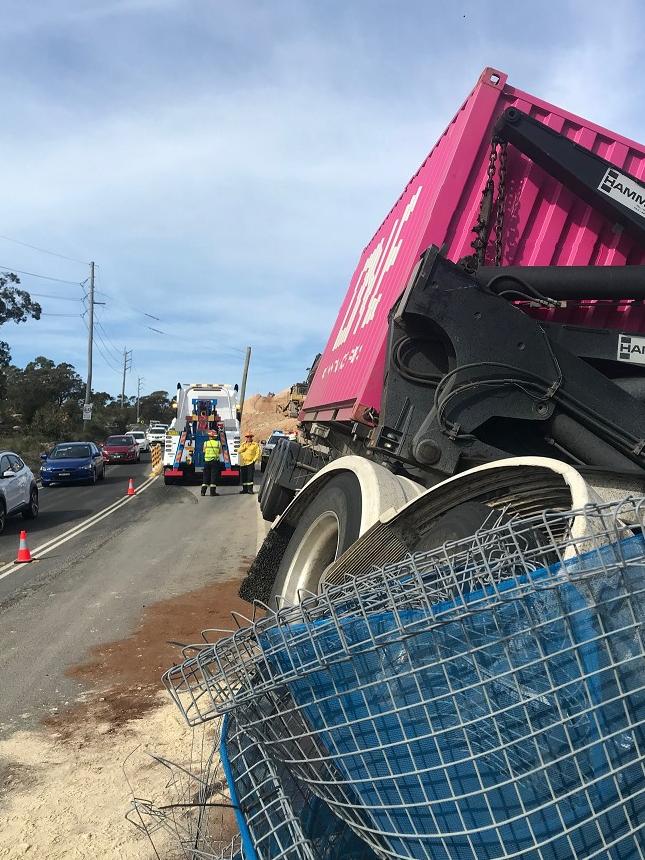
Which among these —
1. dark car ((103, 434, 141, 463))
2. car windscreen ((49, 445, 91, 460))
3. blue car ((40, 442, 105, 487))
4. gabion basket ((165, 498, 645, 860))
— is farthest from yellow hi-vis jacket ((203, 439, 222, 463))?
gabion basket ((165, 498, 645, 860))

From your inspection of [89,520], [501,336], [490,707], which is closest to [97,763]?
[490,707]

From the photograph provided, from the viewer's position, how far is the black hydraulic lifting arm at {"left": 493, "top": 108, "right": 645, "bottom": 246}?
17.4 feet

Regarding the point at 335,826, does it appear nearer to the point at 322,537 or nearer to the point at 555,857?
the point at 555,857

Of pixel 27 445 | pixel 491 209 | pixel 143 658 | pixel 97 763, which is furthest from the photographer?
pixel 27 445

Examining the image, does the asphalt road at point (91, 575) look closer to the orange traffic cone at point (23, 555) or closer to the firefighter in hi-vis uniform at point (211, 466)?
the orange traffic cone at point (23, 555)

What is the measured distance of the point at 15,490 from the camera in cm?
1479

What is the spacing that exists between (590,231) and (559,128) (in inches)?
32.3

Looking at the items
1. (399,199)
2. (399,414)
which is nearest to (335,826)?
(399,414)

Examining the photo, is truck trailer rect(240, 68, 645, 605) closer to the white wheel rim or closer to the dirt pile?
the white wheel rim

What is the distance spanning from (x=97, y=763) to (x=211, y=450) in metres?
16.8

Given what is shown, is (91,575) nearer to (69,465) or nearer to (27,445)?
(69,465)

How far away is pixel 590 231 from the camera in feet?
18.2

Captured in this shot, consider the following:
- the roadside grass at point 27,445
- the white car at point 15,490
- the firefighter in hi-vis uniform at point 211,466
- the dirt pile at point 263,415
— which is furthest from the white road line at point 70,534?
the dirt pile at point 263,415

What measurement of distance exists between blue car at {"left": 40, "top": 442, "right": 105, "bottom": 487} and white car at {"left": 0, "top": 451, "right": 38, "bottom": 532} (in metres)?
8.53
